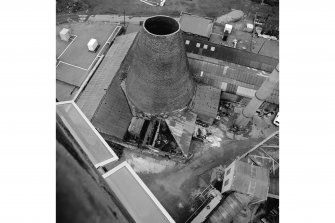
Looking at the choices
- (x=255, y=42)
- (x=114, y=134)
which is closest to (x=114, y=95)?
(x=114, y=134)

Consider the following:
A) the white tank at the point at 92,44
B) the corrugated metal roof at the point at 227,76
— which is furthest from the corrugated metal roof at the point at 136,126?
the white tank at the point at 92,44

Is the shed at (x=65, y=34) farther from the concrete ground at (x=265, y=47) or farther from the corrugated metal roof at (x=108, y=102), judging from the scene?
the concrete ground at (x=265, y=47)

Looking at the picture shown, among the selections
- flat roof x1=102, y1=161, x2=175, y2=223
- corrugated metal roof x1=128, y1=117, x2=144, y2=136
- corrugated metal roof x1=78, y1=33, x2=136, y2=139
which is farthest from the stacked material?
flat roof x1=102, y1=161, x2=175, y2=223

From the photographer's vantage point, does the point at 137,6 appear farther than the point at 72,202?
Yes

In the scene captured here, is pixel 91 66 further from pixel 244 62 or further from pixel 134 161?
pixel 244 62

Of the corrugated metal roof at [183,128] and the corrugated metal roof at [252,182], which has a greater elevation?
the corrugated metal roof at [252,182]

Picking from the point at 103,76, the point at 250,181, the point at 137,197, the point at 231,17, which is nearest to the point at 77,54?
the point at 103,76
